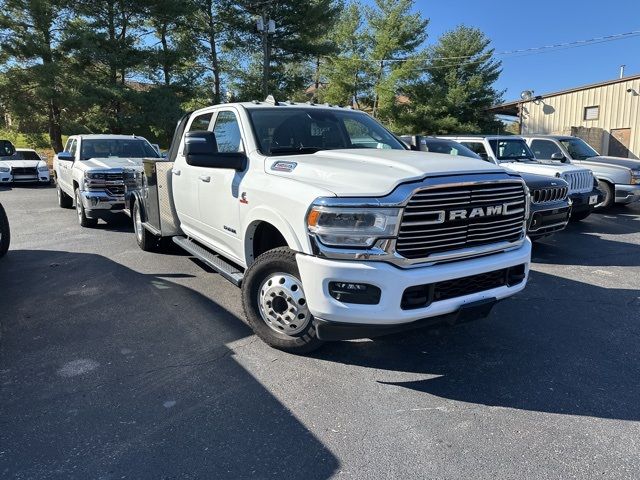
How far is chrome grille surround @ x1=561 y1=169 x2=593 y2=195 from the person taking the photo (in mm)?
8991

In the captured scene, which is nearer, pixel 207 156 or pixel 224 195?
pixel 207 156

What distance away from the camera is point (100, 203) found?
357 inches

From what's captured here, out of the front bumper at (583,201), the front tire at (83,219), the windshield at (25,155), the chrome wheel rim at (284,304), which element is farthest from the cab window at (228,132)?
the windshield at (25,155)

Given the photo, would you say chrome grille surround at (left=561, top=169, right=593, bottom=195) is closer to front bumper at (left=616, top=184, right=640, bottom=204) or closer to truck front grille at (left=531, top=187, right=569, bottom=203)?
truck front grille at (left=531, top=187, right=569, bottom=203)

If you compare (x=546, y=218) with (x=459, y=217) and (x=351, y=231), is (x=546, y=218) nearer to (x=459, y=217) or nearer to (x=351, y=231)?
(x=459, y=217)

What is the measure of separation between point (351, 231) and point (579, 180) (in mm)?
7852

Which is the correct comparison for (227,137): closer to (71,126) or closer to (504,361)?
(504,361)

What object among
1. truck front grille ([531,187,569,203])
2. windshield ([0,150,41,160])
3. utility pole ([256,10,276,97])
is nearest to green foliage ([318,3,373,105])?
utility pole ([256,10,276,97])

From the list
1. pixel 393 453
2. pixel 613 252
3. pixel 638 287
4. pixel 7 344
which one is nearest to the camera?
pixel 393 453

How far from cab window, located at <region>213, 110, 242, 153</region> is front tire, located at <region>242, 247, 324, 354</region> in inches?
52.9

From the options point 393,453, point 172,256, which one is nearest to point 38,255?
point 172,256

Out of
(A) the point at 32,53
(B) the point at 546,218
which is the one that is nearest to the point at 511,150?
(B) the point at 546,218

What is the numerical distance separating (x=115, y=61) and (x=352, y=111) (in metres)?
21.6

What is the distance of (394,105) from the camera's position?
1335 inches
